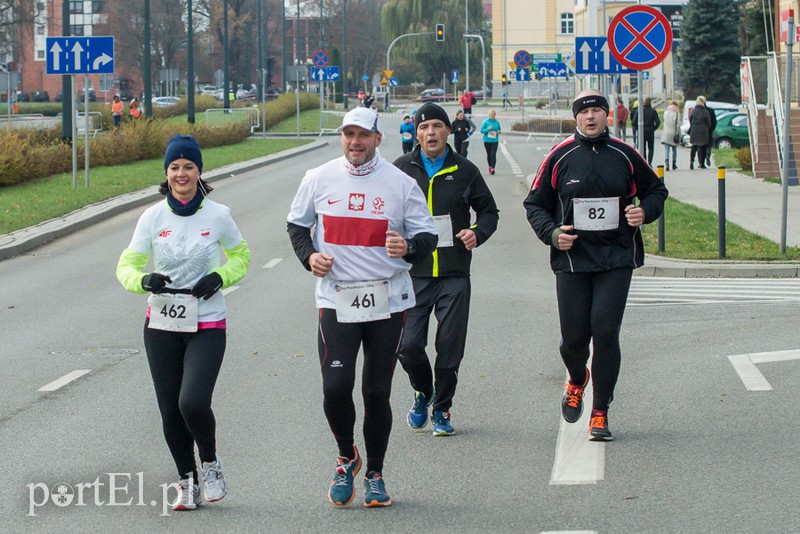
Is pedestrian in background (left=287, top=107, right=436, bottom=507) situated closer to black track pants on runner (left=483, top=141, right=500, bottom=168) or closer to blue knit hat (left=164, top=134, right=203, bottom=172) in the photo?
blue knit hat (left=164, top=134, right=203, bottom=172)

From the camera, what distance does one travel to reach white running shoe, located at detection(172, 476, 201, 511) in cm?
600

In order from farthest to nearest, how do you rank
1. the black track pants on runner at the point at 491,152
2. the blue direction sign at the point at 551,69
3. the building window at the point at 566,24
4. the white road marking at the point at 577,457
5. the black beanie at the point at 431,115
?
the building window at the point at 566,24
the blue direction sign at the point at 551,69
the black track pants on runner at the point at 491,152
the black beanie at the point at 431,115
the white road marking at the point at 577,457

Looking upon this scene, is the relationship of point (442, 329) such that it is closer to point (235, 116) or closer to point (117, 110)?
point (117, 110)

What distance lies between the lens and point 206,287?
19.2 feet

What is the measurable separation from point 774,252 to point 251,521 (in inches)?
461

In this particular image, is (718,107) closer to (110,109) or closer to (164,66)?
(110,109)

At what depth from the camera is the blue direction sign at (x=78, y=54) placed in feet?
79.9

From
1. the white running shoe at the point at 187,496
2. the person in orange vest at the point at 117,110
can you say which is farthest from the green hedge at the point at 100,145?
the white running shoe at the point at 187,496

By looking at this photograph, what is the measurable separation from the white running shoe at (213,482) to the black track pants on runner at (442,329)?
1.56 meters

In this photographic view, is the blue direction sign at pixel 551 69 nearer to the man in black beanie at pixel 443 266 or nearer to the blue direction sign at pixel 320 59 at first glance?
the blue direction sign at pixel 320 59

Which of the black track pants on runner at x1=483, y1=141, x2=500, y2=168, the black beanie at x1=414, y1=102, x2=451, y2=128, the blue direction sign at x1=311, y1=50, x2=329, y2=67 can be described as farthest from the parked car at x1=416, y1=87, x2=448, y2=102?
the black beanie at x1=414, y1=102, x2=451, y2=128

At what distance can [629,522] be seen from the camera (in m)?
5.64

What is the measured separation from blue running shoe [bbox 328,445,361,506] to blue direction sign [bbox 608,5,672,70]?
11.2 m

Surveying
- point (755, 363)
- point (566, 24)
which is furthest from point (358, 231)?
point (566, 24)
